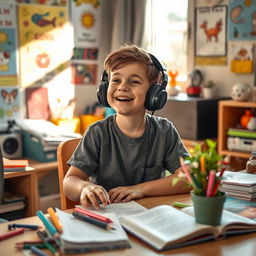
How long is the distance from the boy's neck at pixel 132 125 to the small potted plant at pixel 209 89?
5.76ft

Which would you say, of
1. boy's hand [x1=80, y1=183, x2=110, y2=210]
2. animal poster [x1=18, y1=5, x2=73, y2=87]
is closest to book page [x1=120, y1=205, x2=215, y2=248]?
boy's hand [x1=80, y1=183, x2=110, y2=210]

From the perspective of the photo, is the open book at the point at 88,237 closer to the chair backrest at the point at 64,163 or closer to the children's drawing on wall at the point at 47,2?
the chair backrest at the point at 64,163

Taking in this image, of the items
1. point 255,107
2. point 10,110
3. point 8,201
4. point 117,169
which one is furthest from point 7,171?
point 255,107

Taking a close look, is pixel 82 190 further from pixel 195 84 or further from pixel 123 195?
pixel 195 84

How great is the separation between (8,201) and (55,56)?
4.13ft

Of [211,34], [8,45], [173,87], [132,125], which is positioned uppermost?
[211,34]

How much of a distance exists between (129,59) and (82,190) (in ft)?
1.59

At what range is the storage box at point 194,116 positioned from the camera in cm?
306

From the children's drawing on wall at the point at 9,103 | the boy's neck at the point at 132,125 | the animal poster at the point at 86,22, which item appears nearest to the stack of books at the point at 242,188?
the boy's neck at the point at 132,125

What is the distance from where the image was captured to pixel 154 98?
4.96ft

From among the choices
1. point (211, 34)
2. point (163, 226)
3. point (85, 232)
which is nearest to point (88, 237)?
point (85, 232)

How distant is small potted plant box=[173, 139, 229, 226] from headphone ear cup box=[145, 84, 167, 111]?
448 mm

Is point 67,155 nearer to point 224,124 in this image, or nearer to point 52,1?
point 224,124

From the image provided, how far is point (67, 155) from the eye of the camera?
167cm
